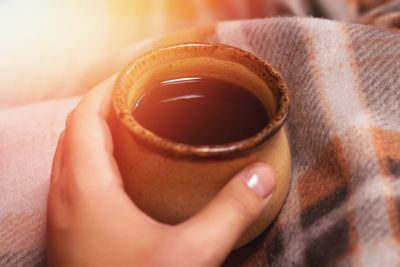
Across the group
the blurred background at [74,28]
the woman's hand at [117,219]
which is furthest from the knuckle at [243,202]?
the blurred background at [74,28]

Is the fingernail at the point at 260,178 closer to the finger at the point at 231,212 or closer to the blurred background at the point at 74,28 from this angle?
the finger at the point at 231,212

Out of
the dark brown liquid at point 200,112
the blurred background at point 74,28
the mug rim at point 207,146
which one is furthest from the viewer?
the blurred background at point 74,28

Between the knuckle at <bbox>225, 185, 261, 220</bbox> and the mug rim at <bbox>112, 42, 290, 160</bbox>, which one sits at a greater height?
the mug rim at <bbox>112, 42, 290, 160</bbox>

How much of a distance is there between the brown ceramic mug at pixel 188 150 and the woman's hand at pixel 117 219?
0.06ft

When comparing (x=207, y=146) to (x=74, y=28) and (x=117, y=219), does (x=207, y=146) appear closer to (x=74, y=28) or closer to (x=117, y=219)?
(x=117, y=219)

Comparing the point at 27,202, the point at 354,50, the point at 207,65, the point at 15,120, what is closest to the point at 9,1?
the point at 15,120

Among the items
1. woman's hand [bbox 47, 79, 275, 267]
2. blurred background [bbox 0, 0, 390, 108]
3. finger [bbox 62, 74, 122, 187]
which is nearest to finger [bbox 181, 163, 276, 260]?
woman's hand [bbox 47, 79, 275, 267]

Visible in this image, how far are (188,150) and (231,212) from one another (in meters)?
0.08

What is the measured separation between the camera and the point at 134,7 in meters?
Result: 1.21

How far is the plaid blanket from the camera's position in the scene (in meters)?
0.62

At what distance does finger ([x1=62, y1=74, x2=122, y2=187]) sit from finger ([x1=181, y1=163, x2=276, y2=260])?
0.40 feet

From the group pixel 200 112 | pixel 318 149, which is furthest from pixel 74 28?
pixel 318 149

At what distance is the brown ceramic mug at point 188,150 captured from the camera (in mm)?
546

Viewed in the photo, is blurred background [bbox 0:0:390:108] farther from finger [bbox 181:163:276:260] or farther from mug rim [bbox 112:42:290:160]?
finger [bbox 181:163:276:260]
